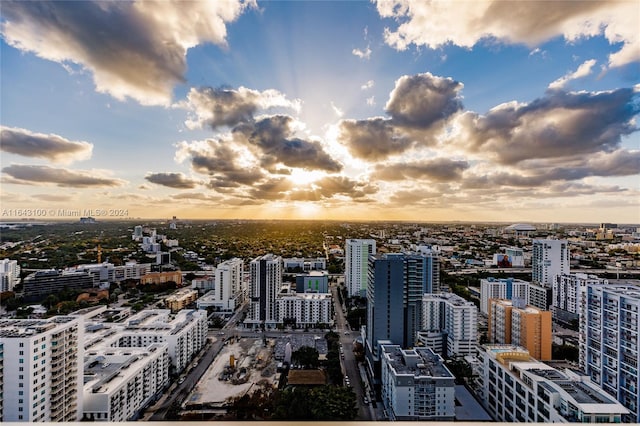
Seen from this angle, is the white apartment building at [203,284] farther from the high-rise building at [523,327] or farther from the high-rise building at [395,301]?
the high-rise building at [523,327]

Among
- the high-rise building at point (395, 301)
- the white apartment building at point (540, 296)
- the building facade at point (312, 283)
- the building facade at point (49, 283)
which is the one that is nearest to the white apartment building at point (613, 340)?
the high-rise building at point (395, 301)

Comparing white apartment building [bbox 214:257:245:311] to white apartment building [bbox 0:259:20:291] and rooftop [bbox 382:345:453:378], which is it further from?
rooftop [bbox 382:345:453:378]

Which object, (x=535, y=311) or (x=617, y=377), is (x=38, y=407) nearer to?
(x=617, y=377)

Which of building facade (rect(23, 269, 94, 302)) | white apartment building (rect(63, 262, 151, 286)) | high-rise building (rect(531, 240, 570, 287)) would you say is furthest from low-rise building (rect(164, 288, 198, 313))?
high-rise building (rect(531, 240, 570, 287))

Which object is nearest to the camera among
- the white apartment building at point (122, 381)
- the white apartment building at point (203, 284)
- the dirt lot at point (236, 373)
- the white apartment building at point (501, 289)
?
the white apartment building at point (122, 381)

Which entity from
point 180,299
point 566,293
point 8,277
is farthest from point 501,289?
point 8,277

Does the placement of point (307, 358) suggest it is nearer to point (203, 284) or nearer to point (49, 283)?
point (203, 284)
